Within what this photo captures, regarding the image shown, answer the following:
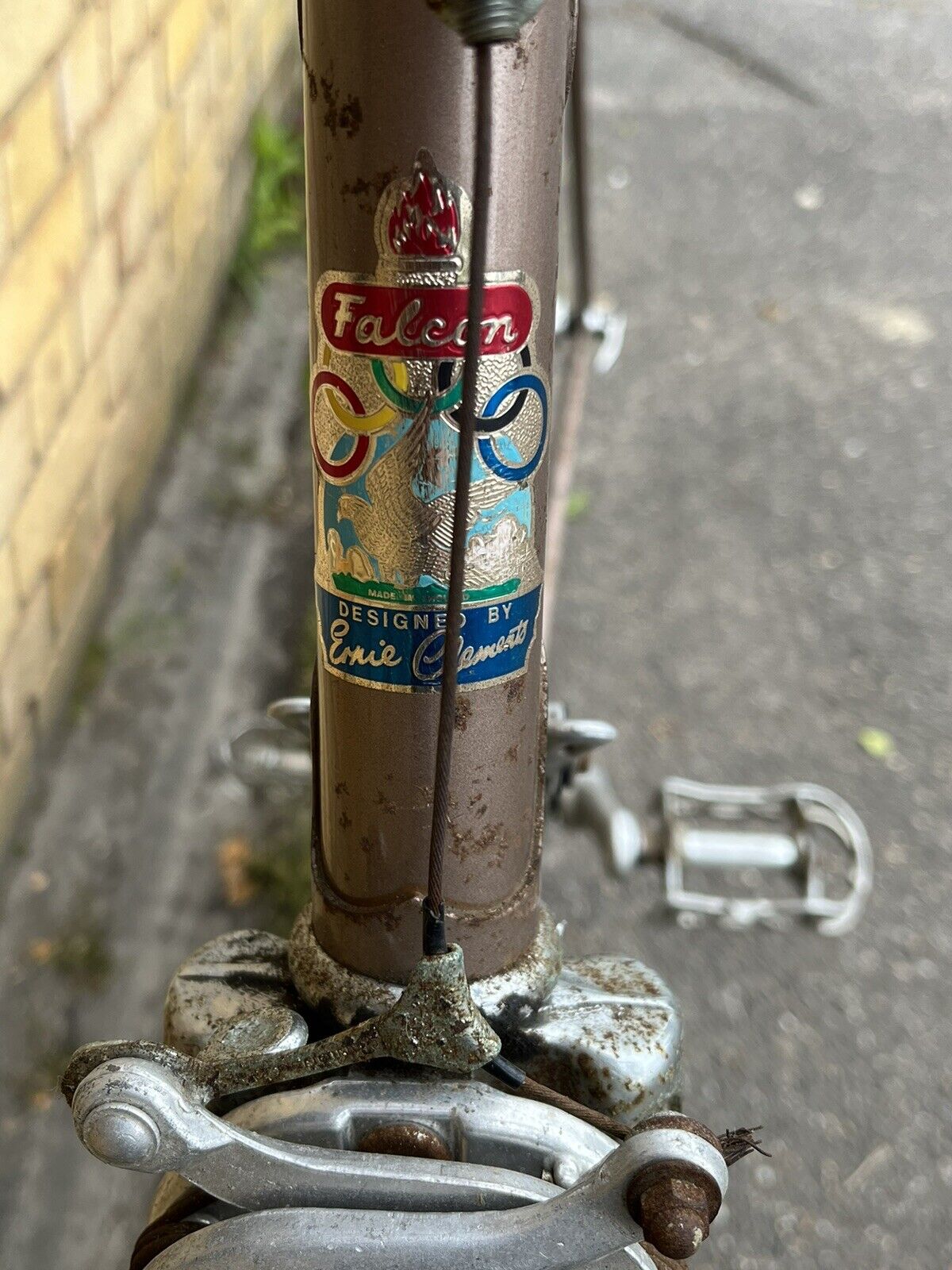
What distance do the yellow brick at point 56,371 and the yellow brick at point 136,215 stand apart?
0.23 metres

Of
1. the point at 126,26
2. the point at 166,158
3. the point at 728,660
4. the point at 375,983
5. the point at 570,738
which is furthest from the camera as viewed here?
the point at 728,660

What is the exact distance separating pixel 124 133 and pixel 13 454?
580 mm

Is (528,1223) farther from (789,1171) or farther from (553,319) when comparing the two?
(789,1171)

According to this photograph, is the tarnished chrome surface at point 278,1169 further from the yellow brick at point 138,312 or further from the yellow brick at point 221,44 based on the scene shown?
the yellow brick at point 221,44

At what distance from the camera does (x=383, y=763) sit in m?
0.57

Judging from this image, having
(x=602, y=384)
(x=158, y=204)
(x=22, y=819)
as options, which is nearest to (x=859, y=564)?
(x=602, y=384)

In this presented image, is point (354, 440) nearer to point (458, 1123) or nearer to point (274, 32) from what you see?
point (458, 1123)

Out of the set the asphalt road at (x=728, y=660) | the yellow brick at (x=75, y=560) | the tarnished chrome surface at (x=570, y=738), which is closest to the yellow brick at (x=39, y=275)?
the yellow brick at (x=75, y=560)

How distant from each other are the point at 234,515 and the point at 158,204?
21.2 inches

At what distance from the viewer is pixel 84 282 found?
5.32 feet

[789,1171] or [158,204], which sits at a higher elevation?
[158,204]

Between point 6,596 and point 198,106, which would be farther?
point 198,106

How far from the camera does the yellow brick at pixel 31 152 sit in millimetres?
1327
